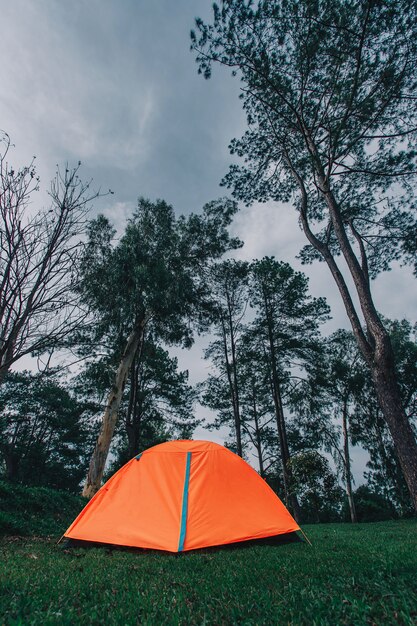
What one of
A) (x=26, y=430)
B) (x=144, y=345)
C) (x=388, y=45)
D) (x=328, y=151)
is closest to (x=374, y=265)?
(x=328, y=151)

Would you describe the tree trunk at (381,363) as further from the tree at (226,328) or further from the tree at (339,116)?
the tree at (226,328)

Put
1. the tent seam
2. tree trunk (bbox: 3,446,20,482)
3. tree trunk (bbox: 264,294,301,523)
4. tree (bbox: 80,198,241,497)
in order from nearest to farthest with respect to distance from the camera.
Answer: the tent seam < tree (bbox: 80,198,241,497) < tree trunk (bbox: 264,294,301,523) < tree trunk (bbox: 3,446,20,482)

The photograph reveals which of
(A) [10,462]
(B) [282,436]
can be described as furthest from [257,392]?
(A) [10,462]

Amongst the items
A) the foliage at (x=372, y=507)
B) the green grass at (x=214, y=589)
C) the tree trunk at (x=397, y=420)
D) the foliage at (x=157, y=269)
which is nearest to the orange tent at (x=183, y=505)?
Answer: the green grass at (x=214, y=589)

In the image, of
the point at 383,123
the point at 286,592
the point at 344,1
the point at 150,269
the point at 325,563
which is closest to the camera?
the point at 286,592

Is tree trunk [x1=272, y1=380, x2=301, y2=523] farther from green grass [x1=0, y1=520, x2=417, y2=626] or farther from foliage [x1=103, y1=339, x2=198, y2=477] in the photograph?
green grass [x1=0, y1=520, x2=417, y2=626]

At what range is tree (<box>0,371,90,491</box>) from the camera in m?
21.3

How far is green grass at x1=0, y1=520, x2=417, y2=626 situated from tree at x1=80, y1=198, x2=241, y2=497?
23.8 ft

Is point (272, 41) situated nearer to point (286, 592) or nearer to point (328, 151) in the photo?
point (328, 151)

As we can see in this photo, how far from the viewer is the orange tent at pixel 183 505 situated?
379 cm

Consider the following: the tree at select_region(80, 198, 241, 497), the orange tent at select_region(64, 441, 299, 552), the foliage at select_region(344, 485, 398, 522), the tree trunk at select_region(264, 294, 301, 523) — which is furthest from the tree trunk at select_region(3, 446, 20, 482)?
the foliage at select_region(344, 485, 398, 522)

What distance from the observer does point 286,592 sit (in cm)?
205

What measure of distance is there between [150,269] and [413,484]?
903 cm

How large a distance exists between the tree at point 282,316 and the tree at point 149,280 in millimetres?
2995
